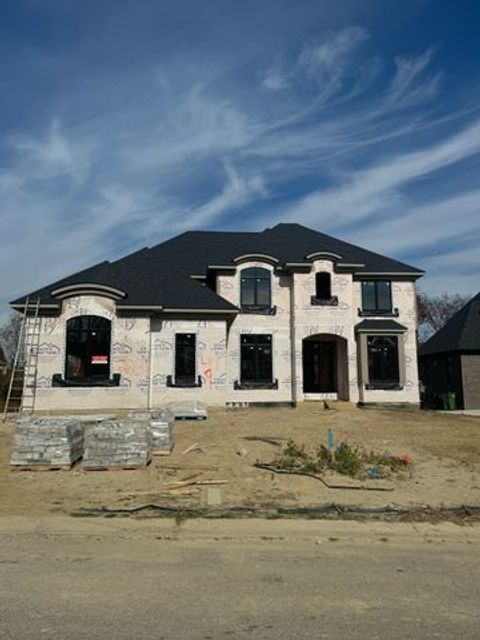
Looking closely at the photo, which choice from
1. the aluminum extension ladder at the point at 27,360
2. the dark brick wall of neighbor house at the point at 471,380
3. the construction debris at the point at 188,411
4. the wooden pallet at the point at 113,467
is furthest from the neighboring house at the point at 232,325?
the wooden pallet at the point at 113,467

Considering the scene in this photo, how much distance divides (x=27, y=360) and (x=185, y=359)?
20.0 ft

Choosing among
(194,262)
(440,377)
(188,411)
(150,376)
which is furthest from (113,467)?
(440,377)

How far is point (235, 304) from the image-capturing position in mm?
25484

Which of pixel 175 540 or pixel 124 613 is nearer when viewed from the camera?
pixel 124 613

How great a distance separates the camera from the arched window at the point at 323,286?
1026 inches

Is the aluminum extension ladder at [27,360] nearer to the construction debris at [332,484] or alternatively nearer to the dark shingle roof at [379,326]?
the construction debris at [332,484]

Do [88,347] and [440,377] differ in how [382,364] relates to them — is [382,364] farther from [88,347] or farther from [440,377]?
[88,347]

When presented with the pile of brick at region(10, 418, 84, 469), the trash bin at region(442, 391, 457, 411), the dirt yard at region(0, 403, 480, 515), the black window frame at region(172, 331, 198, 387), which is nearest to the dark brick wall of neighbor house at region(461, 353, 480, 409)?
the trash bin at region(442, 391, 457, 411)

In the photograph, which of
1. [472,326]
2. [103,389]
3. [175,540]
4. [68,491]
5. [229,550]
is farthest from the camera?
[472,326]

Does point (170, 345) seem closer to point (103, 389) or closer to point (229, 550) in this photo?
point (103, 389)

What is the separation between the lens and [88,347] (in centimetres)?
2195

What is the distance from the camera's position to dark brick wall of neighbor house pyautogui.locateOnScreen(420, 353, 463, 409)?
1148 inches

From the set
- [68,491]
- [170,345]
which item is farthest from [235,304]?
[68,491]

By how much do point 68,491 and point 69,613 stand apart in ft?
18.9
